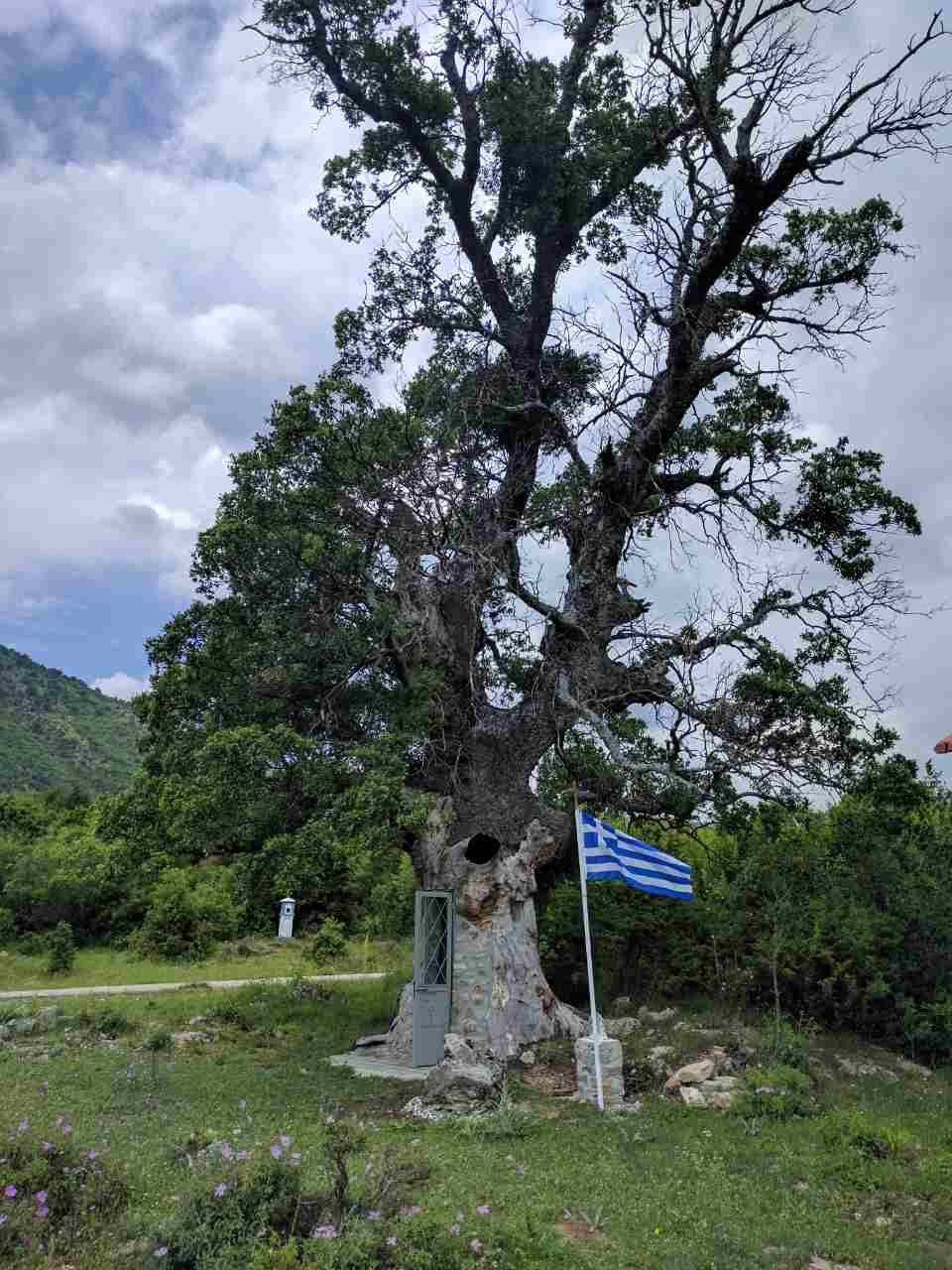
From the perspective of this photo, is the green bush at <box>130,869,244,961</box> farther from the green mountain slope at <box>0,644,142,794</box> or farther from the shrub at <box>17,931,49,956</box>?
the green mountain slope at <box>0,644,142,794</box>

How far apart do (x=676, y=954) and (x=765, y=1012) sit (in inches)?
59.6

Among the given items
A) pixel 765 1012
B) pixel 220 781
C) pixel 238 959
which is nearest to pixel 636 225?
pixel 220 781

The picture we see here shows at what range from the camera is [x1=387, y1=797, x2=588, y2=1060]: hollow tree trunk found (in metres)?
11.3

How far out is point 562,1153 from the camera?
7.25 metres

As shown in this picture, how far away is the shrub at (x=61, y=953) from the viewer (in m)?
20.2

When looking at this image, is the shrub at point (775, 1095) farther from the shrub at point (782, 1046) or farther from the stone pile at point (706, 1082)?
the shrub at point (782, 1046)

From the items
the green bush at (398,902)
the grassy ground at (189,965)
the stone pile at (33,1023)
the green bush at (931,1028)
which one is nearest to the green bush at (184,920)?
the grassy ground at (189,965)

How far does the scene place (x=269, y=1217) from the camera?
185 inches

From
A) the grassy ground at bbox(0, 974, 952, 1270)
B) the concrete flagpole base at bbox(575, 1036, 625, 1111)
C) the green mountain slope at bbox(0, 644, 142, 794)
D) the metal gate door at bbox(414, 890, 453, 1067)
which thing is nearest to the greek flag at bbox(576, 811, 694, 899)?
the concrete flagpole base at bbox(575, 1036, 625, 1111)

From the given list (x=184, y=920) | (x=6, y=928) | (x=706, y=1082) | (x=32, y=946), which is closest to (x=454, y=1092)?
(x=706, y=1082)

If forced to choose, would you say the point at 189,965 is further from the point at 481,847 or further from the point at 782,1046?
the point at 782,1046

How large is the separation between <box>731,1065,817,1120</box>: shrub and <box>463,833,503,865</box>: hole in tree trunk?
4.25 meters

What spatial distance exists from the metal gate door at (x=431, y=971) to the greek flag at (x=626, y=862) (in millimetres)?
2657

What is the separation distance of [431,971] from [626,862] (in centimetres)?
354
